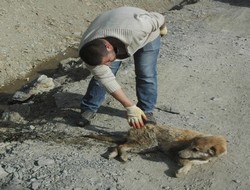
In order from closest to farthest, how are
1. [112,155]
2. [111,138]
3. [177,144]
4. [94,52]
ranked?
[94,52] → [177,144] → [112,155] → [111,138]

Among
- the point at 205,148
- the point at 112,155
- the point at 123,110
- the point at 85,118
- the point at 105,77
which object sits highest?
the point at 105,77

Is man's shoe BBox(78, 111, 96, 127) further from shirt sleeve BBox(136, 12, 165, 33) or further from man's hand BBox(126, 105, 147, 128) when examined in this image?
shirt sleeve BBox(136, 12, 165, 33)

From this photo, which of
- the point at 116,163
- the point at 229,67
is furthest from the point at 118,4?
the point at 116,163

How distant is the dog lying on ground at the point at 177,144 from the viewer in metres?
4.68

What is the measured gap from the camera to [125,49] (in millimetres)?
4992

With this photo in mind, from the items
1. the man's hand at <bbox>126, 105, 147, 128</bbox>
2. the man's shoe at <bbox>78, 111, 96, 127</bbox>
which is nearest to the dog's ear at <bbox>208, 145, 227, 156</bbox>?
the man's hand at <bbox>126, 105, 147, 128</bbox>

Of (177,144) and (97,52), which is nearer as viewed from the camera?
(97,52)

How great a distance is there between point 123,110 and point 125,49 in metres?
1.34

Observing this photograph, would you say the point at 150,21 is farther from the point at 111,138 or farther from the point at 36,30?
the point at 36,30

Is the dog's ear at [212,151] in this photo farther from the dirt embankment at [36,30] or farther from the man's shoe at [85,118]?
the dirt embankment at [36,30]

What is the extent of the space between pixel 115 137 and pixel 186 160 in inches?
38.7

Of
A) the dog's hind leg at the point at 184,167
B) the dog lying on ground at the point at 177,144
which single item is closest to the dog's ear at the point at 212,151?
the dog lying on ground at the point at 177,144

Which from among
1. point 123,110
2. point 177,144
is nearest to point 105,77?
point 177,144

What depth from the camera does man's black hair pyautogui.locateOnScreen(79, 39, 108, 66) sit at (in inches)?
180
